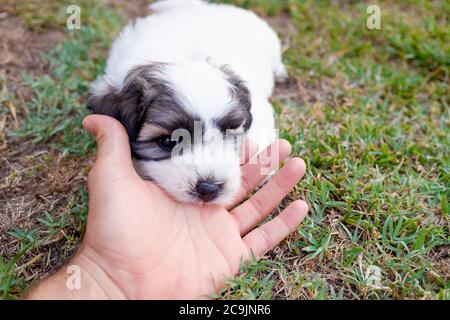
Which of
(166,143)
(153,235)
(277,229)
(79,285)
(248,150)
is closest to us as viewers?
(79,285)

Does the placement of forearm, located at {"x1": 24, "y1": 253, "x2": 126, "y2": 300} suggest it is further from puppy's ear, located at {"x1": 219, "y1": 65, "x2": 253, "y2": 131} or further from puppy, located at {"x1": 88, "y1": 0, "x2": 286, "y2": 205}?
puppy's ear, located at {"x1": 219, "y1": 65, "x2": 253, "y2": 131}

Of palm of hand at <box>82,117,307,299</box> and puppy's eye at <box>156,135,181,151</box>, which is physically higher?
puppy's eye at <box>156,135,181,151</box>

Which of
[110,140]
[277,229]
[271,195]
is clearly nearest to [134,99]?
[110,140]

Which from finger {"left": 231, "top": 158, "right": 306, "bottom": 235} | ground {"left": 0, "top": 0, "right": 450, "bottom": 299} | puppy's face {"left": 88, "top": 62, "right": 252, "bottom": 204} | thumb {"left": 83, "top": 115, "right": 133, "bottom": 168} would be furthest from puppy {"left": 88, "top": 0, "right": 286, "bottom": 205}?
ground {"left": 0, "top": 0, "right": 450, "bottom": 299}

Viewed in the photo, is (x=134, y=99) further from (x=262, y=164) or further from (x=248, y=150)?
(x=262, y=164)

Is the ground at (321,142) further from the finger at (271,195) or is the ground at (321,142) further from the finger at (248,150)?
the finger at (248,150)

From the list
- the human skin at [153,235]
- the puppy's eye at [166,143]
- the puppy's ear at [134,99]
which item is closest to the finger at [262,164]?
the human skin at [153,235]
